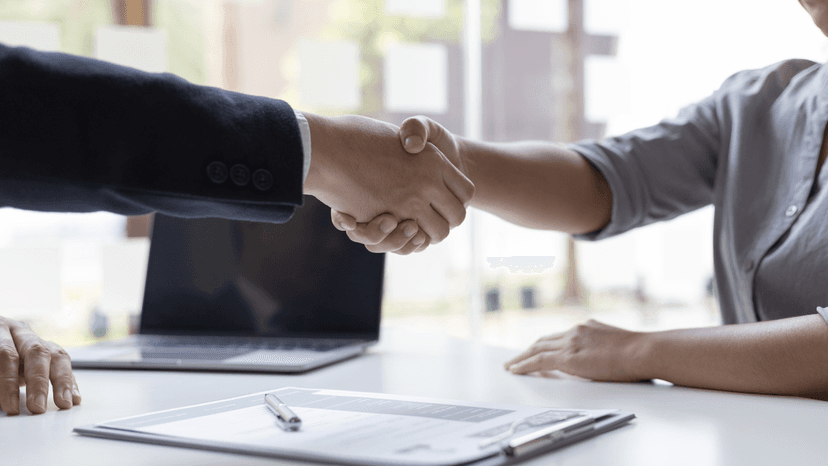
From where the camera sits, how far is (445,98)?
125 inches

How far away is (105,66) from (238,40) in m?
2.46

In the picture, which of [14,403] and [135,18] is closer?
[14,403]

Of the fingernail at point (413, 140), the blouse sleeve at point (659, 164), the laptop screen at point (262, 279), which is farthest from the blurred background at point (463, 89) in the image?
the fingernail at point (413, 140)

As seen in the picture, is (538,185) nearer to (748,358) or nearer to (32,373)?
(748,358)

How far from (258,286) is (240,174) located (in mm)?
654

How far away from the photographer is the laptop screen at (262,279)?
130 centimetres

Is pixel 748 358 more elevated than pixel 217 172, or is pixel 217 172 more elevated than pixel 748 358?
pixel 217 172

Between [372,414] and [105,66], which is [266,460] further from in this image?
[105,66]

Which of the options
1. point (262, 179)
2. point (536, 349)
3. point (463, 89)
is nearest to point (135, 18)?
point (463, 89)

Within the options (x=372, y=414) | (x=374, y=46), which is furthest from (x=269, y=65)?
(x=372, y=414)

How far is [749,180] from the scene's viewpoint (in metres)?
1.17

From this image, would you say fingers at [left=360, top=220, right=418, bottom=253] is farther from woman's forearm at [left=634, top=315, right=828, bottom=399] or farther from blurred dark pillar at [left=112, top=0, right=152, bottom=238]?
blurred dark pillar at [left=112, top=0, right=152, bottom=238]

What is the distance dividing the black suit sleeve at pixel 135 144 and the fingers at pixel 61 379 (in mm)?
221

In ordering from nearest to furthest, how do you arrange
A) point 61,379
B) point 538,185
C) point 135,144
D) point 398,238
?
point 135,144
point 61,379
point 398,238
point 538,185
